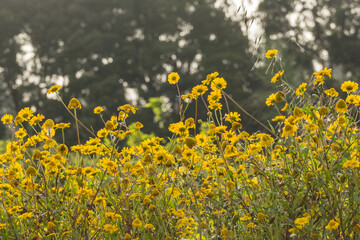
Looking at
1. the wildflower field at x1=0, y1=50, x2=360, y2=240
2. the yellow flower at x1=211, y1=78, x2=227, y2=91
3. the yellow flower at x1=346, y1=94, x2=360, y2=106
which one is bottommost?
the wildflower field at x1=0, y1=50, x2=360, y2=240

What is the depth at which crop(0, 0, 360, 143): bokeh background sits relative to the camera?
1805 centimetres

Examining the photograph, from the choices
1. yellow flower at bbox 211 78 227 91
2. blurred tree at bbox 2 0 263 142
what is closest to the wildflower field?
yellow flower at bbox 211 78 227 91

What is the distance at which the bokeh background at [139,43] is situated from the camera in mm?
18047

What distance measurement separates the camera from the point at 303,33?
19375 mm

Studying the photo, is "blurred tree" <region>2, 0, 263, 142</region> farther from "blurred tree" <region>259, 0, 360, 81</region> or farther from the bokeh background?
"blurred tree" <region>259, 0, 360, 81</region>

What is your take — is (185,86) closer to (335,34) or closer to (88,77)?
(88,77)

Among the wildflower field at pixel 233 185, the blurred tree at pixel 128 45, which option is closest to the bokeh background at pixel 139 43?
the blurred tree at pixel 128 45

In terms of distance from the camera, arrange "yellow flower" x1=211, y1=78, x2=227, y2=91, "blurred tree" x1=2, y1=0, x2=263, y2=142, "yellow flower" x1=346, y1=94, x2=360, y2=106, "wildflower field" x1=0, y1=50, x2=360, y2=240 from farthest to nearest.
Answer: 1. "blurred tree" x1=2, y1=0, x2=263, y2=142
2. "yellow flower" x1=211, y1=78, x2=227, y2=91
3. "yellow flower" x1=346, y1=94, x2=360, y2=106
4. "wildflower field" x1=0, y1=50, x2=360, y2=240

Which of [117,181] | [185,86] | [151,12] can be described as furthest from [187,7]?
[117,181]

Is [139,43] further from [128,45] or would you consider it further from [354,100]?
[354,100]

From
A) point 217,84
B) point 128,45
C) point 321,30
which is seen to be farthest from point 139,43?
point 217,84

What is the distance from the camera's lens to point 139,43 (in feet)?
63.9

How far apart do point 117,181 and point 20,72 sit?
1784 centimetres

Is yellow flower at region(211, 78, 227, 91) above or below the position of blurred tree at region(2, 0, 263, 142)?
below
